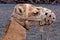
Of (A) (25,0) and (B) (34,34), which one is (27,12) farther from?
(A) (25,0)

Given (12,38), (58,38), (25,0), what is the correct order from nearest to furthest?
(12,38), (58,38), (25,0)

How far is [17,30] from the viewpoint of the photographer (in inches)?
101

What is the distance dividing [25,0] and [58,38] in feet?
31.1

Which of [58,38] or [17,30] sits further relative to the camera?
[58,38]

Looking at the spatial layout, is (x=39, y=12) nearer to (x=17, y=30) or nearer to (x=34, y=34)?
(x=17, y=30)

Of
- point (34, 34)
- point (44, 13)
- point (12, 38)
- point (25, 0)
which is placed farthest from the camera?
point (25, 0)

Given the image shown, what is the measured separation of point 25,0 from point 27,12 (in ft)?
Answer: 39.6

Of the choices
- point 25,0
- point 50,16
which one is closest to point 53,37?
point 50,16

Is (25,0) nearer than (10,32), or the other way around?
(10,32)

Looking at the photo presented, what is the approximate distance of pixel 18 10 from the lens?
2621mm

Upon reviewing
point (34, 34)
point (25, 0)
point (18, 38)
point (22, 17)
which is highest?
point (22, 17)

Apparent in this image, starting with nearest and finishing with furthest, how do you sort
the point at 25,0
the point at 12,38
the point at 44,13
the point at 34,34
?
the point at 12,38 < the point at 44,13 < the point at 34,34 < the point at 25,0

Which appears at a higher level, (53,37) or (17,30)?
(17,30)

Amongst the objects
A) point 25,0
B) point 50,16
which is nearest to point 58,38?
point 50,16
